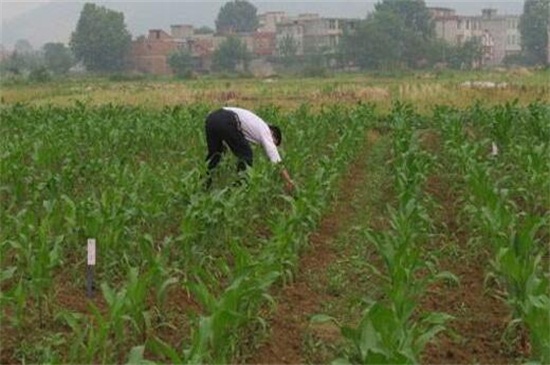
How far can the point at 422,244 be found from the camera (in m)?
6.77

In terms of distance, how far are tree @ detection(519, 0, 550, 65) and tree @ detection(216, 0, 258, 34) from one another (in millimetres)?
45725

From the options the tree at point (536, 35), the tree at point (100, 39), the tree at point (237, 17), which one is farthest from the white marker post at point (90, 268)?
the tree at point (237, 17)

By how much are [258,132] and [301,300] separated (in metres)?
2.80

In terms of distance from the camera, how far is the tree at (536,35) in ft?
249

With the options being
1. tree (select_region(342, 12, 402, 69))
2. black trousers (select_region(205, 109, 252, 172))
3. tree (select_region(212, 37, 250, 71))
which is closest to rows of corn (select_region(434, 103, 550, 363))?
black trousers (select_region(205, 109, 252, 172))

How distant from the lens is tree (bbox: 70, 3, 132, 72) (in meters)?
71.1

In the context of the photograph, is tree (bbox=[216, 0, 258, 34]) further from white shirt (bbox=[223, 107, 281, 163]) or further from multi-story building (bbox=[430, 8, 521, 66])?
white shirt (bbox=[223, 107, 281, 163])

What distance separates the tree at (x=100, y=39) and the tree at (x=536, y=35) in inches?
1356

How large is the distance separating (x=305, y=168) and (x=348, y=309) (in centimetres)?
505

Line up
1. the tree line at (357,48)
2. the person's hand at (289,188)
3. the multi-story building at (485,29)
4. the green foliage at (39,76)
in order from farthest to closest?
the multi-story building at (485,29) < the tree line at (357,48) < the green foliage at (39,76) < the person's hand at (289,188)

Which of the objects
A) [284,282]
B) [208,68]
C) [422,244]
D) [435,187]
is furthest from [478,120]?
[208,68]

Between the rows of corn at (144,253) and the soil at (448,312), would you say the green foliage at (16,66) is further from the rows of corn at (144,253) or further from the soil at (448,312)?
the soil at (448,312)

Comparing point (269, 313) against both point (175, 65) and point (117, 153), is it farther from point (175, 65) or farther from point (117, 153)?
point (175, 65)

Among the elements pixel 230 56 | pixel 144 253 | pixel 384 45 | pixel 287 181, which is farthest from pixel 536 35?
pixel 144 253
